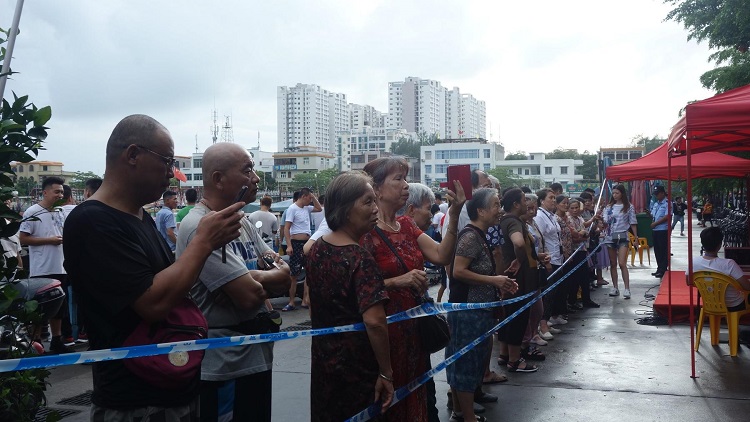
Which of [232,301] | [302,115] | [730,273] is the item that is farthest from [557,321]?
[302,115]

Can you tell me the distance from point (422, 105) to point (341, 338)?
183569 mm

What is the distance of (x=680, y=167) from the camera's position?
11938 mm

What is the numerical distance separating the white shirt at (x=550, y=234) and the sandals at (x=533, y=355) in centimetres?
175

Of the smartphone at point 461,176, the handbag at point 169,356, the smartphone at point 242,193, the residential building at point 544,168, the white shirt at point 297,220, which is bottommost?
the handbag at point 169,356

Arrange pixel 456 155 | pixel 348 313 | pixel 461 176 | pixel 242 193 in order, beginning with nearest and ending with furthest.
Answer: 1. pixel 242 193
2. pixel 348 313
3. pixel 461 176
4. pixel 456 155

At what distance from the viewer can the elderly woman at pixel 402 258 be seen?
10.8ft

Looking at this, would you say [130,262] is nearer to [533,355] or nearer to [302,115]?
[533,355]

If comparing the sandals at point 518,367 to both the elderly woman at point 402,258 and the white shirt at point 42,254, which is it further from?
the white shirt at point 42,254

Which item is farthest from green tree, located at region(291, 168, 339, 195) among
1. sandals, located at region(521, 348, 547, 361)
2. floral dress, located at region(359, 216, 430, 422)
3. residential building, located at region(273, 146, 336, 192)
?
floral dress, located at region(359, 216, 430, 422)

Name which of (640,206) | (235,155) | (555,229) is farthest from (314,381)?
(640,206)

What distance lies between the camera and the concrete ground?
503 cm

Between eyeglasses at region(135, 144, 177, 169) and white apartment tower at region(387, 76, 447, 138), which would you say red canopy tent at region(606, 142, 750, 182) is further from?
white apartment tower at region(387, 76, 447, 138)

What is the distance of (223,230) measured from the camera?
7.09 feet

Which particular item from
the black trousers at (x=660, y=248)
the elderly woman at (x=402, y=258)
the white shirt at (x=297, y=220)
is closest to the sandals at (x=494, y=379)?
the elderly woman at (x=402, y=258)
